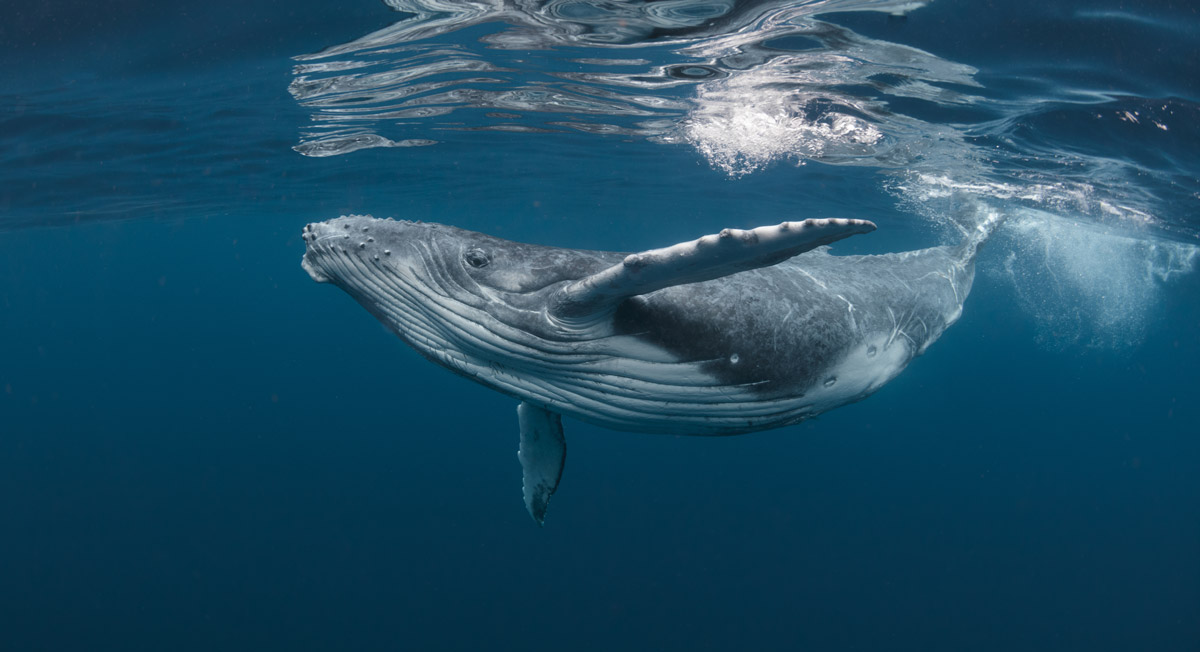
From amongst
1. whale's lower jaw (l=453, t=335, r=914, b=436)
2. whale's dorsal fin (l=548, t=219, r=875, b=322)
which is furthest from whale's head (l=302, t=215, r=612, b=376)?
whale's dorsal fin (l=548, t=219, r=875, b=322)

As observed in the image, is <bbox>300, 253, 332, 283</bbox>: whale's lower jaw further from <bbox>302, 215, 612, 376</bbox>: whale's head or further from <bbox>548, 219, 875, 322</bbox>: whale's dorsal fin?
<bbox>548, 219, 875, 322</bbox>: whale's dorsal fin

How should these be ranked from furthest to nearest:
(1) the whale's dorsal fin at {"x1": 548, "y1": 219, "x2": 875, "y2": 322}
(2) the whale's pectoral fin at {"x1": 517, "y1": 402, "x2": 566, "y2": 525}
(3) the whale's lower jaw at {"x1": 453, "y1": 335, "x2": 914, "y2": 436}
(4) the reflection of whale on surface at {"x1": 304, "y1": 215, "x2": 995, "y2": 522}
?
(2) the whale's pectoral fin at {"x1": 517, "y1": 402, "x2": 566, "y2": 525} → (3) the whale's lower jaw at {"x1": 453, "y1": 335, "x2": 914, "y2": 436} → (4) the reflection of whale on surface at {"x1": 304, "y1": 215, "x2": 995, "y2": 522} → (1) the whale's dorsal fin at {"x1": 548, "y1": 219, "x2": 875, "y2": 322}

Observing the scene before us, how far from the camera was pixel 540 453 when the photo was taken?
5.16 metres

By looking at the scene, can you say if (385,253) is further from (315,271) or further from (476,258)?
(315,271)

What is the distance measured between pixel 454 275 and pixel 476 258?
0.17 meters

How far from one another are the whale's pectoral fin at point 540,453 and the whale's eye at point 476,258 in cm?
177

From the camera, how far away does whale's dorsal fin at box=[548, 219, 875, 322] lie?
244 centimetres

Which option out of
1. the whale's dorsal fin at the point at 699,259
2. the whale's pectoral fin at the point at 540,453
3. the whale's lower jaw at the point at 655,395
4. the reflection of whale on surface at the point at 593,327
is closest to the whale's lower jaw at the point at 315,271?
the reflection of whale on surface at the point at 593,327

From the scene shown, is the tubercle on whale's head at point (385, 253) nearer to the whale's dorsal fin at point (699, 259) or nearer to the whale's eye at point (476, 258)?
the whale's eye at point (476, 258)

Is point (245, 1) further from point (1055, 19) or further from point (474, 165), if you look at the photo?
point (474, 165)

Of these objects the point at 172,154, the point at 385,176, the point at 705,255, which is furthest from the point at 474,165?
the point at 705,255

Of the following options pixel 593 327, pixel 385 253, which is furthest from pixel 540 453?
pixel 385 253

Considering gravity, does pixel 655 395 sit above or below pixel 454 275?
below

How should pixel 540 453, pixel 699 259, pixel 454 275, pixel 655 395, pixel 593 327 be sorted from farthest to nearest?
pixel 540 453
pixel 655 395
pixel 454 275
pixel 593 327
pixel 699 259
